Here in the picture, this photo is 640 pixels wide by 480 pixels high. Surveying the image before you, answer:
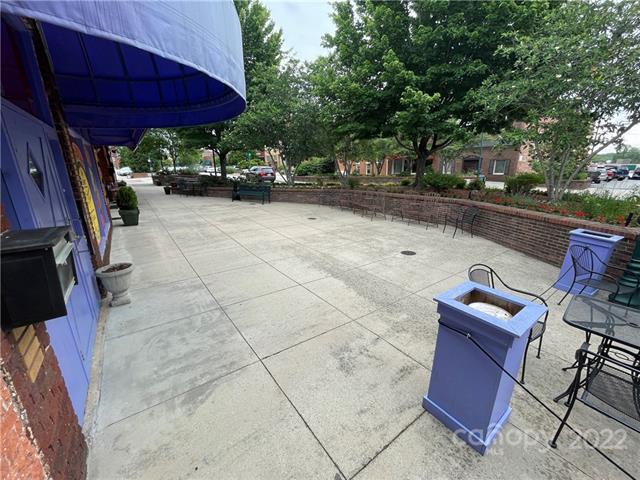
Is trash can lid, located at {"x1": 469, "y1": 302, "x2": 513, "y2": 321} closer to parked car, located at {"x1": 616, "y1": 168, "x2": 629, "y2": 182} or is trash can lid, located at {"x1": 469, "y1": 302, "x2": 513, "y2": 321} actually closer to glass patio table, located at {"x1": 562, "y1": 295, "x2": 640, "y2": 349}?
glass patio table, located at {"x1": 562, "y1": 295, "x2": 640, "y2": 349}

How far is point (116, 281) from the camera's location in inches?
155

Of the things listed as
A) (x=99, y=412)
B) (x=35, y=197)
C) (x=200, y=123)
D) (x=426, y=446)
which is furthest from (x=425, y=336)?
(x=200, y=123)

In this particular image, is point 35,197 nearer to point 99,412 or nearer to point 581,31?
point 99,412

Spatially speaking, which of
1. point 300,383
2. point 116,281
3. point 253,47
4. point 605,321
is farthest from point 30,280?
point 253,47

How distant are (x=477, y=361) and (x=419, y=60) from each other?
10.6 m

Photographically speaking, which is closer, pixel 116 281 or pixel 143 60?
pixel 116 281

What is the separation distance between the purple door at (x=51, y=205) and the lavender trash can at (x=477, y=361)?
9.50 ft

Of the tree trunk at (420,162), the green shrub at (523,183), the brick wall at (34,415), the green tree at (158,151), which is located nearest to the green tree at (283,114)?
the green tree at (158,151)

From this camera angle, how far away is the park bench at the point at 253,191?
576 inches

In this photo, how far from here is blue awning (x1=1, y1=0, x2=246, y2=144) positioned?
1299 millimetres

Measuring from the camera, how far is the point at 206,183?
17.8 meters

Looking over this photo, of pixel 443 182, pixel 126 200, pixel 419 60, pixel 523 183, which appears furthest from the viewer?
pixel 523 183

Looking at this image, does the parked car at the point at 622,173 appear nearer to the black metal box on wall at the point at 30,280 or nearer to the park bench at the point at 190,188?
the park bench at the point at 190,188

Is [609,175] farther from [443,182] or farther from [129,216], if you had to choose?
[129,216]
